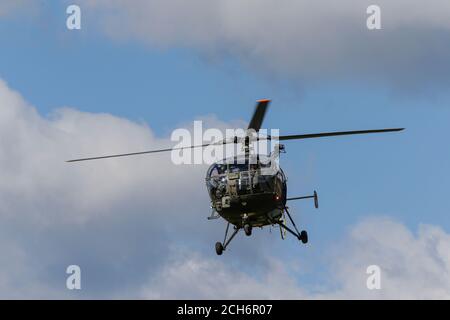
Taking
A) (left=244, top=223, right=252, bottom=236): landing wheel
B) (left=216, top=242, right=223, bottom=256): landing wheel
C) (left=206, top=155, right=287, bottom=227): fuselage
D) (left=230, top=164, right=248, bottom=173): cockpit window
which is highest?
(left=230, top=164, right=248, bottom=173): cockpit window

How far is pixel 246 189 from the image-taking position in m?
80.9

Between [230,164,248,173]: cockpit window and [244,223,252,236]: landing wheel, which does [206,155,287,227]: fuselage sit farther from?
[244,223,252,236]: landing wheel

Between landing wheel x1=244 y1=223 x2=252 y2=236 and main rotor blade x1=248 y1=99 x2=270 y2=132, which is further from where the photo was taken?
A: landing wheel x1=244 y1=223 x2=252 y2=236

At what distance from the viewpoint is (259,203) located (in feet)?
266

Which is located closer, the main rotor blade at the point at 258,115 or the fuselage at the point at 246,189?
the main rotor blade at the point at 258,115

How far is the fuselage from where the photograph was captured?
8100 centimetres

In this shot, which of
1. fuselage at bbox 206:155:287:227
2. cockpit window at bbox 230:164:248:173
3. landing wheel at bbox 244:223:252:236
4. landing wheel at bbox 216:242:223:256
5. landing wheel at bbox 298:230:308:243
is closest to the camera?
fuselage at bbox 206:155:287:227

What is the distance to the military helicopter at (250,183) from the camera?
80.9m

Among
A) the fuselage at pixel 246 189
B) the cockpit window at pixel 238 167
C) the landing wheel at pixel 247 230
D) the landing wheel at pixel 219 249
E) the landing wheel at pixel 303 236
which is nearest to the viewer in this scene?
the fuselage at pixel 246 189

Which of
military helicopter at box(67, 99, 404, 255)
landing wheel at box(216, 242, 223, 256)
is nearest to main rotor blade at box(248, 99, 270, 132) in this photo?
military helicopter at box(67, 99, 404, 255)

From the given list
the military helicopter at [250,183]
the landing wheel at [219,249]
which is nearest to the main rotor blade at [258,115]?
the military helicopter at [250,183]

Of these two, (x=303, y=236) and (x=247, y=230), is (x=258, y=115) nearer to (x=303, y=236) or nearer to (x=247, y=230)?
(x=247, y=230)

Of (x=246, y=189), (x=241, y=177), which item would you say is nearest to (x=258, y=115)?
(x=241, y=177)

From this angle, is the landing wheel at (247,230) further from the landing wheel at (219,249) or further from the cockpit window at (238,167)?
the cockpit window at (238,167)
